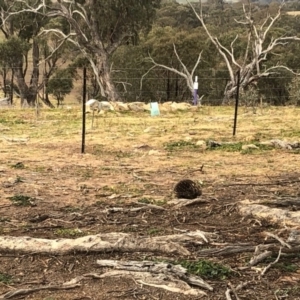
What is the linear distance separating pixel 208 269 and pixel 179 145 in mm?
6661

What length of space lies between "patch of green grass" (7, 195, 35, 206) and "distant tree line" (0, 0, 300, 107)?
52.0 ft

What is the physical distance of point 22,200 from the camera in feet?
18.6

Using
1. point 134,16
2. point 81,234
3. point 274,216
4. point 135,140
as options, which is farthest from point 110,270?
point 134,16

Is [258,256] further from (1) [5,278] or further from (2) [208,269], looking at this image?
(1) [5,278]

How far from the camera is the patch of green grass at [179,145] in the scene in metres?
9.78

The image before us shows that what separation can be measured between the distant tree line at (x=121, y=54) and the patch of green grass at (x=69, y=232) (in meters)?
16.7

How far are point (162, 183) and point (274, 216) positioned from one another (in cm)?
222

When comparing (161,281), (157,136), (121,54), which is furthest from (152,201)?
(121,54)

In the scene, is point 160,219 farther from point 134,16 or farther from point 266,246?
point 134,16

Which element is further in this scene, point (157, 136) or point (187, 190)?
point (157, 136)

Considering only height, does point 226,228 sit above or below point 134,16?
below

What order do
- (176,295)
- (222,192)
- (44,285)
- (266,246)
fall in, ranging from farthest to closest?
(222,192) → (266,246) → (44,285) → (176,295)

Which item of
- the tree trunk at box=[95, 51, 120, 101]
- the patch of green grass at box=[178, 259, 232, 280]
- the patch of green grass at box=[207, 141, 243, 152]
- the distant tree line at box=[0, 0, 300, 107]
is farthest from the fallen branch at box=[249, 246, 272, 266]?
the tree trunk at box=[95, 51, 120, 101]

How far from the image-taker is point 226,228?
4.60 meters
